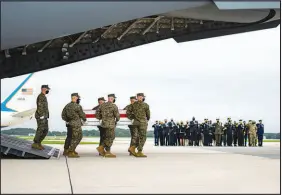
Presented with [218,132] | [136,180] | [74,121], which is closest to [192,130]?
[218,132]

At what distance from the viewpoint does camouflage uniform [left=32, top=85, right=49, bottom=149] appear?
8.62 meters


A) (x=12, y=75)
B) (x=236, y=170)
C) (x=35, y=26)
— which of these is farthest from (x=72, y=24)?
(x=12, y=75)

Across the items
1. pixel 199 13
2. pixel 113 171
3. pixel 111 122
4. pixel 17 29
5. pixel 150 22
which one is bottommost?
pixel 113 171

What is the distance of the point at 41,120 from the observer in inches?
344

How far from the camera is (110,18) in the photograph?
5.70 metres

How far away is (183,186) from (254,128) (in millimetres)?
15148

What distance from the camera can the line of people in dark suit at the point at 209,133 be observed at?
1886cm

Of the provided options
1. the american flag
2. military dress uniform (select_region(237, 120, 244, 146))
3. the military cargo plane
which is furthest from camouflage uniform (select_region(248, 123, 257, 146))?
the american flag

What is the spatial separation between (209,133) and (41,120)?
454 inches

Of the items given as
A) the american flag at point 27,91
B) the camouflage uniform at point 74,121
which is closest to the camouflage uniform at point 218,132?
the camouflage uniform at point 74,121

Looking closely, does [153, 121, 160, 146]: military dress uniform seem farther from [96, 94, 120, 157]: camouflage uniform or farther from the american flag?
the american flag

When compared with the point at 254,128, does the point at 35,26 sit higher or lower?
higher

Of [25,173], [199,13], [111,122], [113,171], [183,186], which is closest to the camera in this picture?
[183,186]

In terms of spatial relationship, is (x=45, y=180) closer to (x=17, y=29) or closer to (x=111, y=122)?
(x=17, y=29)
